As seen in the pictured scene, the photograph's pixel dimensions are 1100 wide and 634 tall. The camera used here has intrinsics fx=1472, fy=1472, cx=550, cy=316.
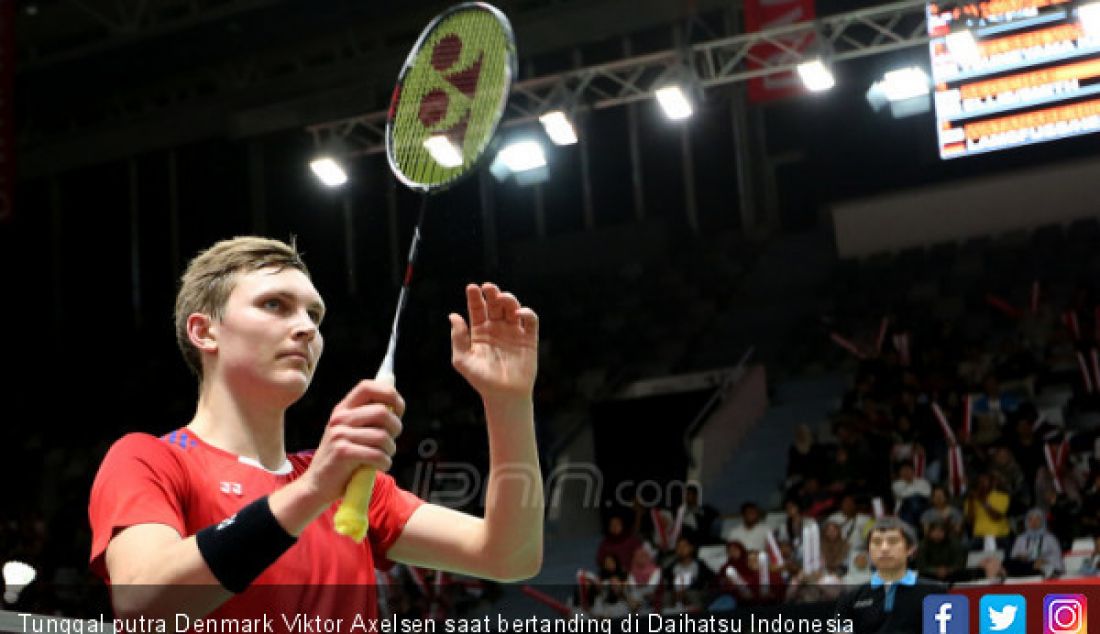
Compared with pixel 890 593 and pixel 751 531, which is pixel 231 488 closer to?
pixel 890 593

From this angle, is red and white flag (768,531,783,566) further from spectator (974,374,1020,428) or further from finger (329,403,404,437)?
finger (329,403,404,437)

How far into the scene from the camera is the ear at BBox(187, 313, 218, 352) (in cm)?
273

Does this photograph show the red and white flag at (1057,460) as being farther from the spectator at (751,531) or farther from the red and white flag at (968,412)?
the spectator at (751,531)

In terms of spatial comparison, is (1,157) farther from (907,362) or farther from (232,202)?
(907,362)

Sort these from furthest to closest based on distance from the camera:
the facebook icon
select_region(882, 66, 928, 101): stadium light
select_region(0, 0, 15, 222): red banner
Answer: select_region(0, 0, 15, 222): red banner → select_region(882, 66, 928, 101): stadium light → the facebook icon

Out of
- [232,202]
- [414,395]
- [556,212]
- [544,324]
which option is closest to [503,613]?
[414,395]

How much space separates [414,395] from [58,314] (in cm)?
813

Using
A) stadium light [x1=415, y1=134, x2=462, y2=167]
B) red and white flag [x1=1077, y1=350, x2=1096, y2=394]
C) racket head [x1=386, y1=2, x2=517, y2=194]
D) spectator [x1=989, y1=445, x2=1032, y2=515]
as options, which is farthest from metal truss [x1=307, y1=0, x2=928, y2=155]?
stadium light [x1=415, y1=134, x2=462, y2=167]

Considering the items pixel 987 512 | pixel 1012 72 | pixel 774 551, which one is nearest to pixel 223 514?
pixel 774 551

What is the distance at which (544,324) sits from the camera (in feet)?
53.3

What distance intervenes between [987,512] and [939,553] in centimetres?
84

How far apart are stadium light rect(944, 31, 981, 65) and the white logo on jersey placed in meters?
8.63

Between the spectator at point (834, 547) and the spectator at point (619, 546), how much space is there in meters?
1.43

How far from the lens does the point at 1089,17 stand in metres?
9.80
